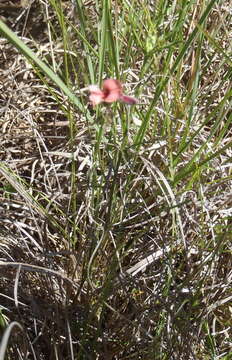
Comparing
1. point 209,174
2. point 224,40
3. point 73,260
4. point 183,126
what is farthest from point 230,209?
point 224,40

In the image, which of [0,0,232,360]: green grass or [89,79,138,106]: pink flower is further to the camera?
[0,0,232,360]: green grass

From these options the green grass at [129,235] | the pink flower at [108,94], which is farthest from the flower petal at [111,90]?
the green grass at [129,235]

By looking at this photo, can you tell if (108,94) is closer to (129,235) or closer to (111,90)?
(111,90)

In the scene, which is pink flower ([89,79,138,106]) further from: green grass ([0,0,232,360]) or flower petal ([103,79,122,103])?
green grass ([0,0,232,360])

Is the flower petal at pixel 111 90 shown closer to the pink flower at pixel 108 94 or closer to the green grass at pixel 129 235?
the pink flower at pixel 108 94

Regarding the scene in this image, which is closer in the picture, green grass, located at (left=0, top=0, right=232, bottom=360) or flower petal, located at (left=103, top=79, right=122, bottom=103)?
flower petal, located at (left=103, top=79, right=122, bottom=103)

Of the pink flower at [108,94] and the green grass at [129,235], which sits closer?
the pink flower at [108,94]

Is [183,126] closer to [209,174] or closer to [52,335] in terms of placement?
[209,174]

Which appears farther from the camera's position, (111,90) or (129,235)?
(129,235)

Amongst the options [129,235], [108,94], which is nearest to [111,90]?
[108,94]

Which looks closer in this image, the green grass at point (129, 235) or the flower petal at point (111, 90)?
the flower petal at point (111, 90)

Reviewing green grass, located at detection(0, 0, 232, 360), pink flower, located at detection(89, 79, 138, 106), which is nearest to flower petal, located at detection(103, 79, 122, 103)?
pink flower, located at detection(89, 79, 138, 106)
